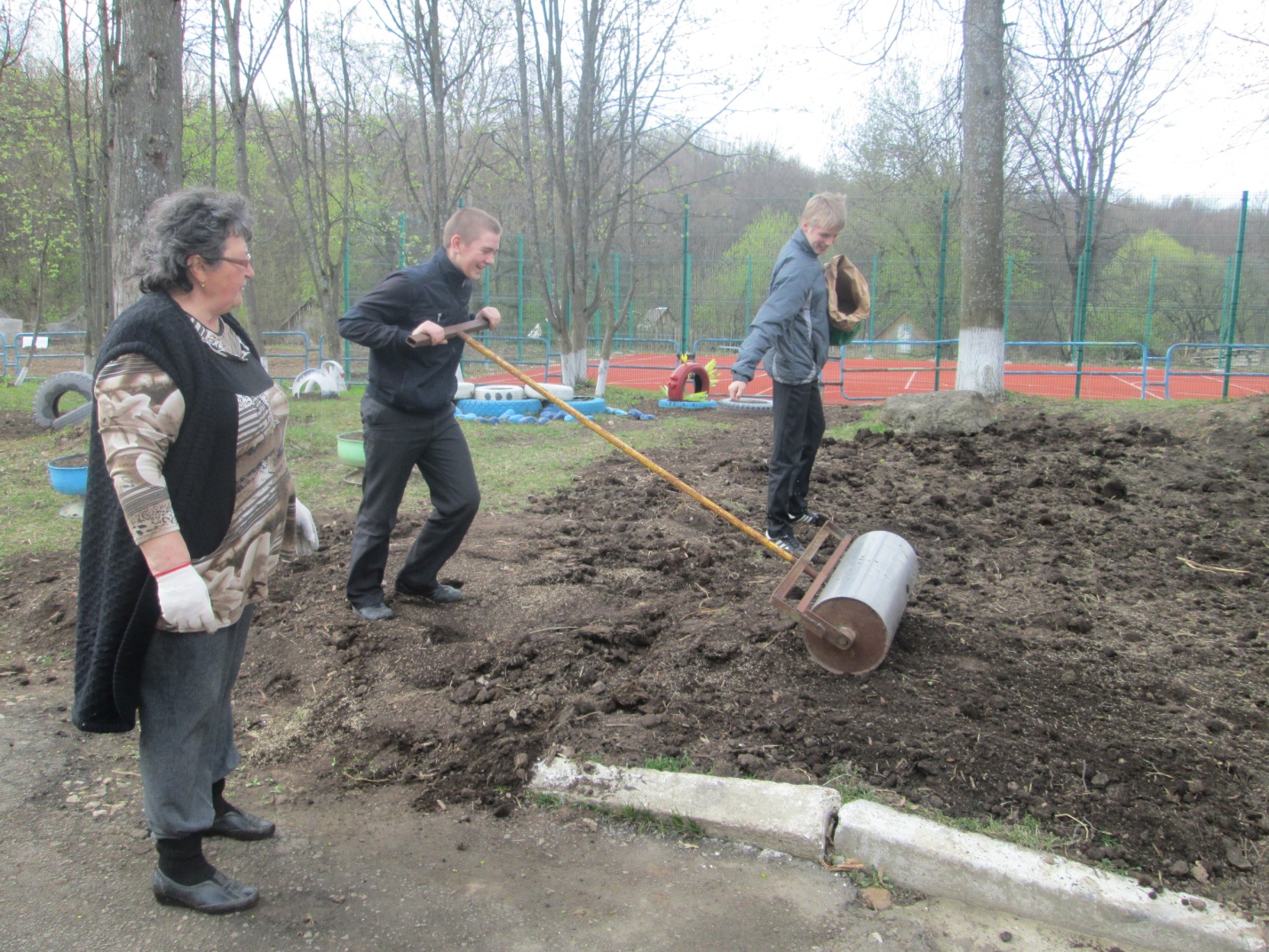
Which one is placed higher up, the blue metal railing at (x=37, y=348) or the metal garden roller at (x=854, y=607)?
the blue metal railing at (x=37, y=348)

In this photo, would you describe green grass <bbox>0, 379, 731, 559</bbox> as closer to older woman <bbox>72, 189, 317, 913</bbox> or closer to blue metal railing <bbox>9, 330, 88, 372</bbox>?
older woman <bbox>72, 189, 317, 913</bbox>

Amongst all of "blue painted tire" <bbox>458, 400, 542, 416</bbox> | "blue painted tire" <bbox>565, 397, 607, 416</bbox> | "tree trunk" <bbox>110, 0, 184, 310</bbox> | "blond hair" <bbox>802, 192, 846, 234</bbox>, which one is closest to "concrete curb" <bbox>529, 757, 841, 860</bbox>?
"blond hair" <bbox>802, 192, 846, 234</bbox>

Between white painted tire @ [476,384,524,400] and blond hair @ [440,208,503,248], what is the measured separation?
748cm

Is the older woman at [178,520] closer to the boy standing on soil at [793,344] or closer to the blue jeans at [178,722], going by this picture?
the blue jeans at [178,722]

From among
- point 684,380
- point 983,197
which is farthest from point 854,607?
point 684,380

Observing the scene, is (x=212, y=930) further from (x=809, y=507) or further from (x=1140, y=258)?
(x=1140, y=258)

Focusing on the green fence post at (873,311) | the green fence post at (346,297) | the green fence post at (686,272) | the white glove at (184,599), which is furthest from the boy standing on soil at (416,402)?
the green fence post at (873,311)

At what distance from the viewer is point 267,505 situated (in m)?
2.38

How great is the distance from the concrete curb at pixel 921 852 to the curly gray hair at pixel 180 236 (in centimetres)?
174

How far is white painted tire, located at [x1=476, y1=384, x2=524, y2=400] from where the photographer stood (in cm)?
1134

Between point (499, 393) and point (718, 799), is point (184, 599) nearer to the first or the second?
point (718, 799)

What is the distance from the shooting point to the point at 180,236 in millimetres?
2127

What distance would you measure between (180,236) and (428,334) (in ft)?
4.96

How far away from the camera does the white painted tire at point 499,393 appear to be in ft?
37.2
